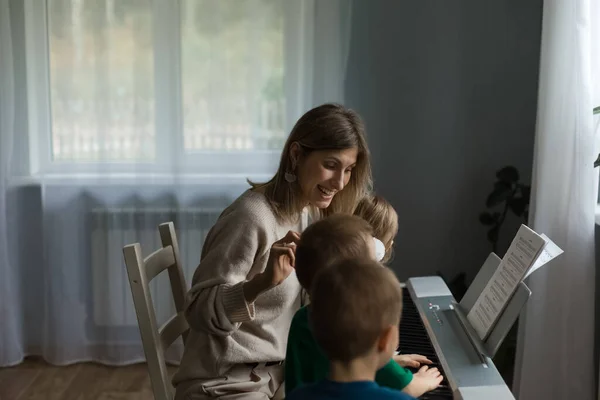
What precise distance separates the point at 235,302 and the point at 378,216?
53cm

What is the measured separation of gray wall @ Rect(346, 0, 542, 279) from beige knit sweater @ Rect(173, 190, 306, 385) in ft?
5.30

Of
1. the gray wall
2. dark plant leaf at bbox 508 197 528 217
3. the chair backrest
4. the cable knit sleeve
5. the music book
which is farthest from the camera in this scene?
the gray wall

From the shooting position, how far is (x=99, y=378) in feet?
10.3

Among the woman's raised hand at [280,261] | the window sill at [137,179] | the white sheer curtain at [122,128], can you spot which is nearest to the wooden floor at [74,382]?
the white sheer curtain at [122,128]

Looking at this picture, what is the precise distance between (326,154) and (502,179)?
5.02 feet

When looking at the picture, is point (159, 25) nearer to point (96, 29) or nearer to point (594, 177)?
point (96, 29)

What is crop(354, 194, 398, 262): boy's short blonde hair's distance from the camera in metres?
1.80

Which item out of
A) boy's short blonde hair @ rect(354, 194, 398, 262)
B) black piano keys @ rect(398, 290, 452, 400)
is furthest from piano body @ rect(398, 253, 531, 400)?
boy's short blonde hair @ rect(354, 194, 398, 262)

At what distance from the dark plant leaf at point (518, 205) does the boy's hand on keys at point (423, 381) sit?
1675mm

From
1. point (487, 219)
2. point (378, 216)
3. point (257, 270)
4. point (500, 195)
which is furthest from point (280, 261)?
point (487, 219)

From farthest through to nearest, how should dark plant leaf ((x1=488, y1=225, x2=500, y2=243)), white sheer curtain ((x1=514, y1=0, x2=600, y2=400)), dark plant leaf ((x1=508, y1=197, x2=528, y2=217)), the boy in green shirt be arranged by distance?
dark plant leaf ((x1=488, y1=225, x2=500, y2=243)) → dark plant leaf ((x1=508, y1=197, x2=528, y2=217)) → white sheer curtain ((x1=514, y1=0, x2=600, y2=400)) → the boy in green shirt

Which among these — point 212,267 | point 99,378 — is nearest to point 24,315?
point 99,378

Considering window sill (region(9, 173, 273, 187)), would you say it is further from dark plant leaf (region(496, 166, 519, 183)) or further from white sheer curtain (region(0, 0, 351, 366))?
dark plant leaf (region(496, 166, 519, 183))

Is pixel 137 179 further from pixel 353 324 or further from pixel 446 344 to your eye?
pixel 353 324
